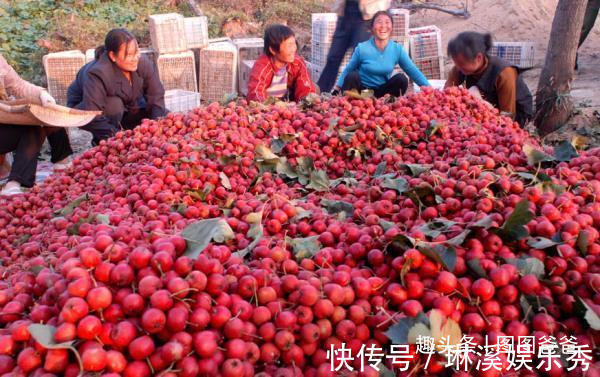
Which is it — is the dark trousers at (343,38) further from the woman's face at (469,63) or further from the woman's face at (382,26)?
the woman's face at (469,63)

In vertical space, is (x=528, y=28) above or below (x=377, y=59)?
above

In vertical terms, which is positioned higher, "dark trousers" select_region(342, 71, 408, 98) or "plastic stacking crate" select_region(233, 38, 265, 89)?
"plastic stacking crate" select_region(233, 38, 265, 89)

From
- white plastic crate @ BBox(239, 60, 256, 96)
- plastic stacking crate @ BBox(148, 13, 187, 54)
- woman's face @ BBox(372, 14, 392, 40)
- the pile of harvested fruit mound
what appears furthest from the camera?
white plastic crate @ BBox(239, 60, 256, 96)

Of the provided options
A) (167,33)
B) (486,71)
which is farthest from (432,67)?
(167,33)

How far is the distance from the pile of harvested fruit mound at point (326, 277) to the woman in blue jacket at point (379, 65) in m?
2.85

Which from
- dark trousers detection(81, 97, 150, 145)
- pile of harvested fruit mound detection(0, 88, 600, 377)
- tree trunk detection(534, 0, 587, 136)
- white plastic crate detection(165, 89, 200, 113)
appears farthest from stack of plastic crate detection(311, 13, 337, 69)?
pile of harvested fruit mound detection(0, 88, 600, 377)

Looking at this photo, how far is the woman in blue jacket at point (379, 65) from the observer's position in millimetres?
4961

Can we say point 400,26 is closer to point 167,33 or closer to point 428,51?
point 428,51

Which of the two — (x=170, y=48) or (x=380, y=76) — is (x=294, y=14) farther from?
(x=380, y=76)

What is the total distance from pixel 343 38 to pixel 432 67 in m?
1.51

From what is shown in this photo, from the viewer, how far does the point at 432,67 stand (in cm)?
686

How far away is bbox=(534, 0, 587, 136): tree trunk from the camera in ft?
15.2

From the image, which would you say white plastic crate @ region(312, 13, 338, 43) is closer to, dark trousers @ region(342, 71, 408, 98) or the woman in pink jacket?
dark trousers @ region(342, 71, 408, 98)

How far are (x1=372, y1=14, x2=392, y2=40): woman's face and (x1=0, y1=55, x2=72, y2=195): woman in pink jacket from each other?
3076mm
